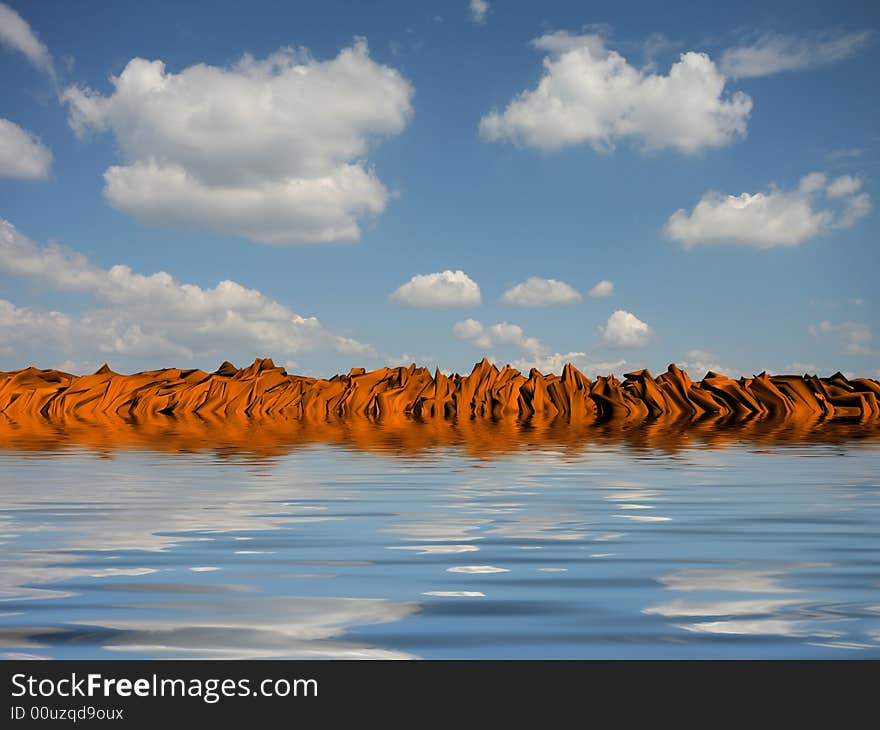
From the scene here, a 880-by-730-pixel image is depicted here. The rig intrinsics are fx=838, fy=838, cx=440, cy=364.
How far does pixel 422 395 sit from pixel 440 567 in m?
37.6

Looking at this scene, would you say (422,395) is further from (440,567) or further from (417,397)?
(440,567)

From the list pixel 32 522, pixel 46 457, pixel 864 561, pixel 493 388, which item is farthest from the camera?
pixel 493 388

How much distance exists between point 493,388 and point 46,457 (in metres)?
29.6

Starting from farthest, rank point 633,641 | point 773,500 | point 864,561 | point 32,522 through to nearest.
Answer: point 773,500
point 32,522
point 864,561
point 633,641

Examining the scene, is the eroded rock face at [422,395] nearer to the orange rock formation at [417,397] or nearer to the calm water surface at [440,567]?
the orange rock formation at [417,397]

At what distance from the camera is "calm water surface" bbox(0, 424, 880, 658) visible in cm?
358

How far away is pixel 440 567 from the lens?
16.6ft
